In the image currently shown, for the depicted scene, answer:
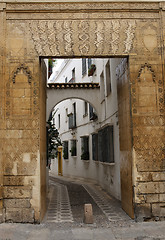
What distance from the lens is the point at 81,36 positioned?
6.64 m

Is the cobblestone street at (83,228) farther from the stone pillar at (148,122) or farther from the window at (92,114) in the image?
the window at (92,114)

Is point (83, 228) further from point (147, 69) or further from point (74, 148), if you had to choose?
point (74, 148)

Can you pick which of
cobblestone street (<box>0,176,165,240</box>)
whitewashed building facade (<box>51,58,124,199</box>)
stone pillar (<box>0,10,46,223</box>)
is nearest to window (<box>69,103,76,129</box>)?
whitewashed building facade (<box>51,58,124,199</box>)

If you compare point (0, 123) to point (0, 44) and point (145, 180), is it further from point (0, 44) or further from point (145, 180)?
point (145, 180)

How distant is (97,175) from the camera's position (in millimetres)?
14117

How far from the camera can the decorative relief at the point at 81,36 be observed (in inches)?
259

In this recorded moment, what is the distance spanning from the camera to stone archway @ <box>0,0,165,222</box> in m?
6.24

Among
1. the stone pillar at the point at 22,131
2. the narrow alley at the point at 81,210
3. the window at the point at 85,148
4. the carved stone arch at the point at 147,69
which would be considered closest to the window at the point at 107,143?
the narrow alley at the point at 81,210

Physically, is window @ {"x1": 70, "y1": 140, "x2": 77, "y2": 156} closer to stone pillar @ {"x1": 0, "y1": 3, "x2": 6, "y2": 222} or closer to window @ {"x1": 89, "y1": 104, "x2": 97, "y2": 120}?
window @ {"x1": 89, "y1": 104, "x2": 97, "y2": 120}

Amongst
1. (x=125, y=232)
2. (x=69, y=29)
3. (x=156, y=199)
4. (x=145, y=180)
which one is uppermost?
(x=69, y=29)

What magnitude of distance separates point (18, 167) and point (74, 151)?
41.0 feet

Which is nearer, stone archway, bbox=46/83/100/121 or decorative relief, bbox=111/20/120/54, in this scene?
decorative relief, bbox=111/20/120/54

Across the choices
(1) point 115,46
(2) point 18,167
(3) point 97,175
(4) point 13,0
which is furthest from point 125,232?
(3) point 97,175

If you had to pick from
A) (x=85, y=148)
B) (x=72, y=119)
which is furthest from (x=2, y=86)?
(x=72, y=119)
